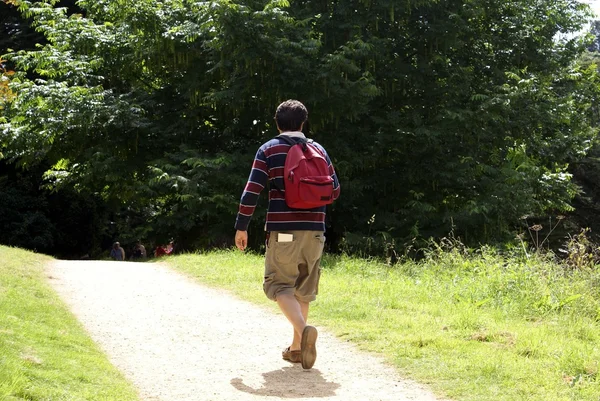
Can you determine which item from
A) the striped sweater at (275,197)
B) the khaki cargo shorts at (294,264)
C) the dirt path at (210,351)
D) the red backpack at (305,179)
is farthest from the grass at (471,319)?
the red backpack at (305,179)

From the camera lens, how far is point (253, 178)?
5996 mm

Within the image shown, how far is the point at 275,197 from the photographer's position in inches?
237

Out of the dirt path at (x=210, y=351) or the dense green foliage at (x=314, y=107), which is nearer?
the dirt path at (x=210, y=351)

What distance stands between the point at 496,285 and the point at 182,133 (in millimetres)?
11096

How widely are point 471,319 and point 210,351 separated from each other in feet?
8.76

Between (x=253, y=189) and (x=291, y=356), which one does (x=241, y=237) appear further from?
(x=291, y=356)

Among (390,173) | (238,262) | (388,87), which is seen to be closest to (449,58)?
(388,87)

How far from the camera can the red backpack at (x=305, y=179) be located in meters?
5.82

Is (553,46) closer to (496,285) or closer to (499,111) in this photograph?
(499,111)

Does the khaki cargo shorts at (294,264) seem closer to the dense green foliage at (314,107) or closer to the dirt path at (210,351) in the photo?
the dirt path at (210,351)

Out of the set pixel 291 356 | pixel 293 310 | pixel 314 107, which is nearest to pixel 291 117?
pixel 293 310

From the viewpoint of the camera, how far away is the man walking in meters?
5.96

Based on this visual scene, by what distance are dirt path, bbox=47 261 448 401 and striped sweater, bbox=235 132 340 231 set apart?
120 centimetres

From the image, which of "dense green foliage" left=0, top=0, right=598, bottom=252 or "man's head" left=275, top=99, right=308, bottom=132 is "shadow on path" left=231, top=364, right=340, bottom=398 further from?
"dense green foliage" left=0, top=0, right=598, bottom=252
